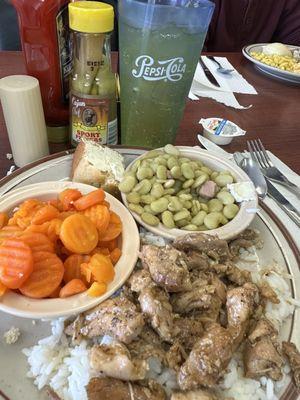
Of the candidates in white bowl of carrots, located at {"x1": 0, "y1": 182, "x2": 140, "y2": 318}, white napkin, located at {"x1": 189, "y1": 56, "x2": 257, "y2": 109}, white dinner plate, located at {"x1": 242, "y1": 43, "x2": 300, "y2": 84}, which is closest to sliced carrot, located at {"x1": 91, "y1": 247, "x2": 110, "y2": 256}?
white bowl of carrots, located at {"x1": 0, "y1": 182, "x2": 140, "y2": 318}

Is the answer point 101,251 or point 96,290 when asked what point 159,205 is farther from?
point 96,290

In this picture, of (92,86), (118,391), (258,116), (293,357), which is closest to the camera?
(118,391)

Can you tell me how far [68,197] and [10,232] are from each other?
21cm

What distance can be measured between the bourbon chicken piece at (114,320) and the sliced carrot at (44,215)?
0.29 metres

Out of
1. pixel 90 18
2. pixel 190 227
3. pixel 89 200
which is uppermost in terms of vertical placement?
pixel 90 18

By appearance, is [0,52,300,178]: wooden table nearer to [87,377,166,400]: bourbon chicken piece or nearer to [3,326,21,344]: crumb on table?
[3,326,21,344]: crumb on table

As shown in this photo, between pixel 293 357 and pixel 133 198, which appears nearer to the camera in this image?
pixel 293 357

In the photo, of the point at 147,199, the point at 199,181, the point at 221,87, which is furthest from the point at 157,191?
the point at 221,87

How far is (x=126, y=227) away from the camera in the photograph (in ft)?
3.73

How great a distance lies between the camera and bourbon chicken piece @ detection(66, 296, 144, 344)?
0.86 m

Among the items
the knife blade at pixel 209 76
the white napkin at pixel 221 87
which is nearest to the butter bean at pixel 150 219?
the white napkin at pixel 221 87

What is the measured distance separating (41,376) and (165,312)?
0.33 metres

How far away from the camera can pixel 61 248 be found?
1040mm

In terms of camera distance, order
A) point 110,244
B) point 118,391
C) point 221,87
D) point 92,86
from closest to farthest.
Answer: point 118,391 < point 110,244 < point 92,86 < point 221,87
